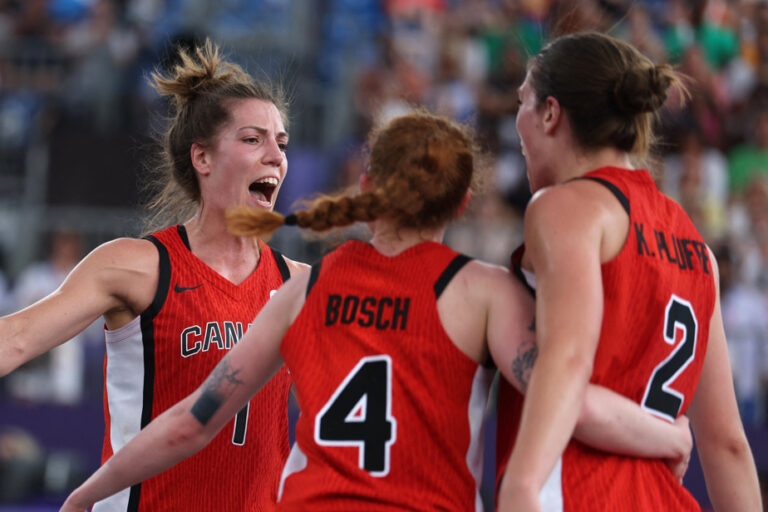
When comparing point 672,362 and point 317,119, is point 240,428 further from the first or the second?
point 317,119

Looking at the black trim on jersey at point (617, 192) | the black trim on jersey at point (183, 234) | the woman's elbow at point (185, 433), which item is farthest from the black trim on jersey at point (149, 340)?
the black trim on jersey at point (617, 192)

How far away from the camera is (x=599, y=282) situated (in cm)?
206

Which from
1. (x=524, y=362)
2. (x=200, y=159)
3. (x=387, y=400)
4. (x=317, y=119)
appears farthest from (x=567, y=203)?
(x=317, y=119)

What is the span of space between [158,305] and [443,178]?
1196 millimetres

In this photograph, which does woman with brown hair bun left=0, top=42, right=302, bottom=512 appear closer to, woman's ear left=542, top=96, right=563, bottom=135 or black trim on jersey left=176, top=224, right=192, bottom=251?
black trim on jersey left=176, top=224, right=192, bottom=251

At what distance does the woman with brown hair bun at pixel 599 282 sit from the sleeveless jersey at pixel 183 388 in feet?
3.52

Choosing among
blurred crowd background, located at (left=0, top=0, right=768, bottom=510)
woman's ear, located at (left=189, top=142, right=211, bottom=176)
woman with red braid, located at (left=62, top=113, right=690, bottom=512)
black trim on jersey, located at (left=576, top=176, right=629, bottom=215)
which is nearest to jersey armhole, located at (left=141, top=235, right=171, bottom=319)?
woman's ear, located at (left=189, top=142, right=211, bottom=176)

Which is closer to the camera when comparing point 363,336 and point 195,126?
point 363,336

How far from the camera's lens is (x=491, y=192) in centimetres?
768

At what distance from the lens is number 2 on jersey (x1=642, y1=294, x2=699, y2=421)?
2.19m

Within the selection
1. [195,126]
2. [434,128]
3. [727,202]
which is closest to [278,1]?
[727,202]

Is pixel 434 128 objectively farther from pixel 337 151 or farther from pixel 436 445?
pixel 337 151

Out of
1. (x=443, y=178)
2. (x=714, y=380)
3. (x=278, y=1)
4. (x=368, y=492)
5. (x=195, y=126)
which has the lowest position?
(x=368, y=492)

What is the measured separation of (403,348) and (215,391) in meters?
0.56
